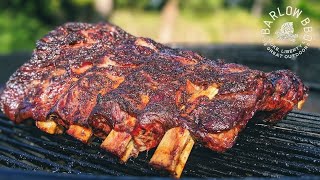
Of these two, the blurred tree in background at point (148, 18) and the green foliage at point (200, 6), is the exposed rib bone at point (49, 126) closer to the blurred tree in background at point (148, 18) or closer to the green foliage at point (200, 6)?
the blurred tree in background at point (148, 18)

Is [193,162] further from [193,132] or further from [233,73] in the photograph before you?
[233,73]

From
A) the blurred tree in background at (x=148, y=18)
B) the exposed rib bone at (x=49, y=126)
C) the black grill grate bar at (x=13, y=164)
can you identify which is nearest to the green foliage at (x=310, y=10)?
the blurred tree in background at (x=148, y=18)

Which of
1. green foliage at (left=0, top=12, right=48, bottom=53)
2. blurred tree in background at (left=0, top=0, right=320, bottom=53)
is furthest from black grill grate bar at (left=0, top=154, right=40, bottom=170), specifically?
green foliage at (left=0, top=12, right=48, bottom=53)

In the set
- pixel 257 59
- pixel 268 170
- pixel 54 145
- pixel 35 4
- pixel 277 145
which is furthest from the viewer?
pixel 35 4

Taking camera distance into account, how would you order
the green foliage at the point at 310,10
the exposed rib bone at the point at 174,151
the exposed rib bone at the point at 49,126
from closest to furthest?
the exposed rib bone at the point at 174,151 < the exposed rib bone at the point at 49,126 < the green foliage at the point at 310,10

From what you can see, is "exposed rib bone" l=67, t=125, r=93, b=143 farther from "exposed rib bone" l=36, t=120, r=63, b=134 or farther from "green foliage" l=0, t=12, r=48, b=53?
"green foliage" l=0, t=12, r=48, b=53

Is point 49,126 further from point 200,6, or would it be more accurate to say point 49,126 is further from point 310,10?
point 200,6

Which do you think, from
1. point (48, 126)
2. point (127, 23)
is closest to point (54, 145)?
point (48, 126)
